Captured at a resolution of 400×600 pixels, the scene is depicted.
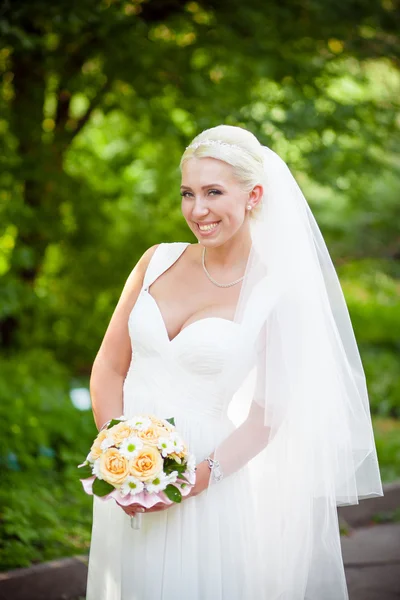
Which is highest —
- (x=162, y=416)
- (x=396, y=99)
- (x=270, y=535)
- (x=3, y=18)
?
(x=396, y=99)

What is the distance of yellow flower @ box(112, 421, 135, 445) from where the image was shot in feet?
8.18

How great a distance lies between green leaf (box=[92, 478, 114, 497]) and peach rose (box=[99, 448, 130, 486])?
4cm

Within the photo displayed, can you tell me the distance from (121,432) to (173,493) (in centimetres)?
27

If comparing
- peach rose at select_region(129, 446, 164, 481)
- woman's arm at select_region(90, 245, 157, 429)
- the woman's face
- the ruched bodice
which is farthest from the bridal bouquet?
the woman's face

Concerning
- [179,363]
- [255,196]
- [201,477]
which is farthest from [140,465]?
[255,196]

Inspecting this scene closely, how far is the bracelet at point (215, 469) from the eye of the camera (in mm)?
2695

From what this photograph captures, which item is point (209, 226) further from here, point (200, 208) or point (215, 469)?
point (215, 469)

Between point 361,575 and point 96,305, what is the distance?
13.9 feet

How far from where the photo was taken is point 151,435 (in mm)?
2484

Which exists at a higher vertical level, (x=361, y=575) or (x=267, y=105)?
(x=267, y=105)

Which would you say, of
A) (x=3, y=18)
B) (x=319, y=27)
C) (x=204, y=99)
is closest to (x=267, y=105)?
(x=204, y=99)

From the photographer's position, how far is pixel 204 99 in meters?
5.49

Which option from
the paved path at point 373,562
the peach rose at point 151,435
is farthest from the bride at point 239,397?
the paved path at point 373,562

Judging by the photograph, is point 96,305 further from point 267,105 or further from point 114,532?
point 114,532
